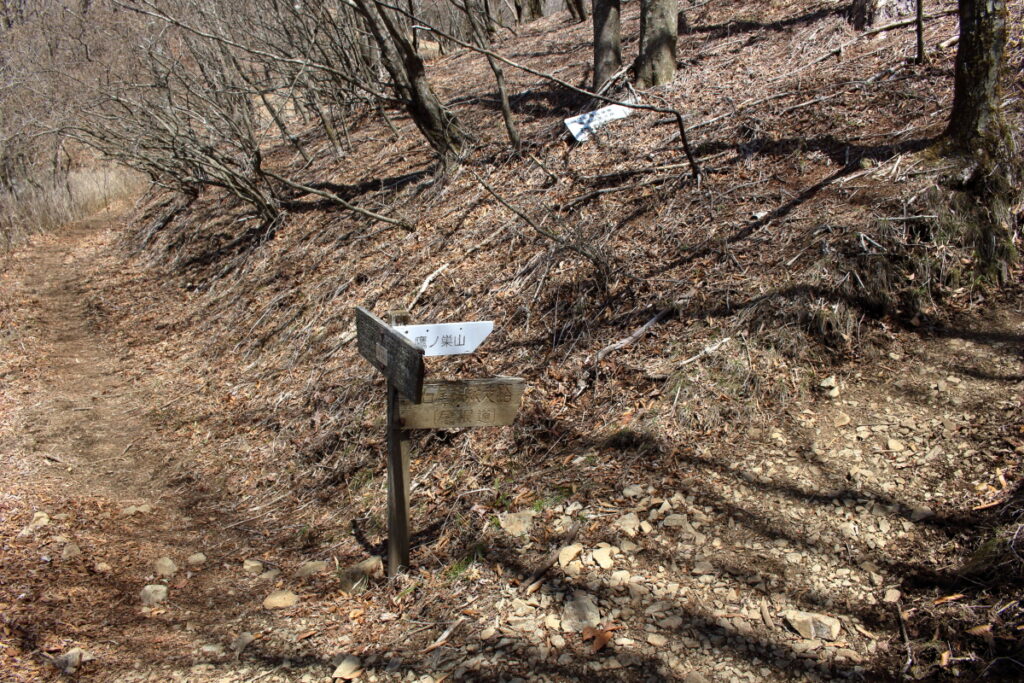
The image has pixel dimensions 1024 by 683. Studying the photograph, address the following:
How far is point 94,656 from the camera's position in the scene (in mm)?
3521

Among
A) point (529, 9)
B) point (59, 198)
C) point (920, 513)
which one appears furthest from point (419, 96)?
point (529, 9)

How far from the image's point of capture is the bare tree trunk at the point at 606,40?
27.1 ft

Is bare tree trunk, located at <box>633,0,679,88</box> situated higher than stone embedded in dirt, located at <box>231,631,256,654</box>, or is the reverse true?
bare tree trunk, located at <box>633,0,679,88</box>

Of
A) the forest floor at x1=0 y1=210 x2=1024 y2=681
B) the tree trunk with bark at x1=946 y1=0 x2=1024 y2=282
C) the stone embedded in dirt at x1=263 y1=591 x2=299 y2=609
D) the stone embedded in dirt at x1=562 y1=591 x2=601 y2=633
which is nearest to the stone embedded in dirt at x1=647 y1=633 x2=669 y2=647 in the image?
Result: the forest floor at x1=0 y1=210 x2=1024 y2=681

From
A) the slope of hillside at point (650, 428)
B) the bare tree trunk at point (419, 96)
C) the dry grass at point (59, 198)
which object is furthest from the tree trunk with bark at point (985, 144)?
the dry grass at point (59, 198)

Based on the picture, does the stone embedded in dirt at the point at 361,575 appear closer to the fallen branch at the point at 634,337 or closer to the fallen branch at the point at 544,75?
the fallen branch at the point at 634,337

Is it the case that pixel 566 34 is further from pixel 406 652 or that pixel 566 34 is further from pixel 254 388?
pixel 406 652

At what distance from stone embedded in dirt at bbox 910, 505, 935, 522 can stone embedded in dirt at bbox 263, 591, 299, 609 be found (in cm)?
332

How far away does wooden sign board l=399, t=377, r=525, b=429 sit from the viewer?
3609 millimetres

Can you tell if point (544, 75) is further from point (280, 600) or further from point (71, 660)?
point (71, 660)

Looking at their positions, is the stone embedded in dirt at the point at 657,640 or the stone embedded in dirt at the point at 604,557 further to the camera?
the stone embedded in dirt at the point at 604,557

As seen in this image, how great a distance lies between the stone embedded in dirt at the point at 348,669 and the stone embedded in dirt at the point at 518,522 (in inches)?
41.1

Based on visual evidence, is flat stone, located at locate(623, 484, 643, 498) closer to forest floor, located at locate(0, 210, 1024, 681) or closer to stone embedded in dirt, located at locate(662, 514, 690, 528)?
forest floor, located at locate(0, 210, 1024, 681)

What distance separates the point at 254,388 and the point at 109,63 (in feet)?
22.3
